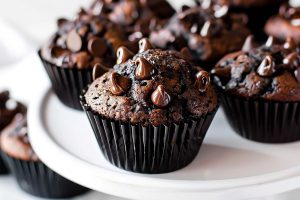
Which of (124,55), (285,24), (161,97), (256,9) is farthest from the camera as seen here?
(256,9)

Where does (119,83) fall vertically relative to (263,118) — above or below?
above

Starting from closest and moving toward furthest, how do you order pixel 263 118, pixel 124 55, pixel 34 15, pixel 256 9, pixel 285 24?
1. pixel 124 55
2. pixel 263 118
3. pixel 285 24
4. pixel 256 9
5. pixel 34 15

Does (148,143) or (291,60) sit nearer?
(148,143)

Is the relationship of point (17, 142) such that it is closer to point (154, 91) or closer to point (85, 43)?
point (85, 43)

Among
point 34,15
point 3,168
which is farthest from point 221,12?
point 34,15

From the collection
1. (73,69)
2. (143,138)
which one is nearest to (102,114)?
(143,138)

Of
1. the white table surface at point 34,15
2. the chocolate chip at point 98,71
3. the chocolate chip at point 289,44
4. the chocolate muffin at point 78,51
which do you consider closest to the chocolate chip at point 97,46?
the chocolate muffin at point 78,51

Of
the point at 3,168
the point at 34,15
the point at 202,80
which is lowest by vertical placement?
the point at 34,15
